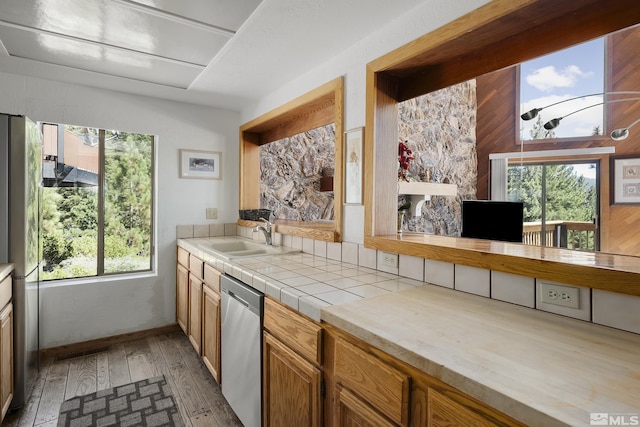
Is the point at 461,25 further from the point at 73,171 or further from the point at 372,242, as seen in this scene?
the point at 73,171

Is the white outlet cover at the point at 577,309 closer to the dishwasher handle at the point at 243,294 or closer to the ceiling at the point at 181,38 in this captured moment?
the dishwasher handle at the point at 243,294

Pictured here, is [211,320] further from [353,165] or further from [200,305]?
[353,165]

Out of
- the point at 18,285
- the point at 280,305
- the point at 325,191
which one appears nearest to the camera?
the point at 280,305

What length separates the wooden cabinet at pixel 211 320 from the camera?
2020mm

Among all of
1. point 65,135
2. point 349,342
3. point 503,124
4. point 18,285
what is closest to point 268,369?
point 349,342

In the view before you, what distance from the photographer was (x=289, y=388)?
134cm

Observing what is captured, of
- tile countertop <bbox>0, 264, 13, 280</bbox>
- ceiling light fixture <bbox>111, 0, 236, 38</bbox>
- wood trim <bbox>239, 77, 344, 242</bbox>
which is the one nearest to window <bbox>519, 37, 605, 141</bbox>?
wood trim <bbox>239, 77, 344, 242</bbox>

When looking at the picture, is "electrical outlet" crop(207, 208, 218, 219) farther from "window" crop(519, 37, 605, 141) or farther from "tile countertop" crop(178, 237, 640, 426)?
"window" crop(519, 37, 605, 141)

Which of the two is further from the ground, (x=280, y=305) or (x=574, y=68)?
(x=574, y=68)

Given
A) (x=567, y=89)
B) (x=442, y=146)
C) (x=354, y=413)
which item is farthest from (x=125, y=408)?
(x=567, y=89)

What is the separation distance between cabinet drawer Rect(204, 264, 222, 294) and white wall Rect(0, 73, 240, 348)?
989 millimetres

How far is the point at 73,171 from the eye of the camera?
2.69 metres

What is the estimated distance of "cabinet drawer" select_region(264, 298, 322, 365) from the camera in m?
1.19

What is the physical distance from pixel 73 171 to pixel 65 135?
0.29 m
